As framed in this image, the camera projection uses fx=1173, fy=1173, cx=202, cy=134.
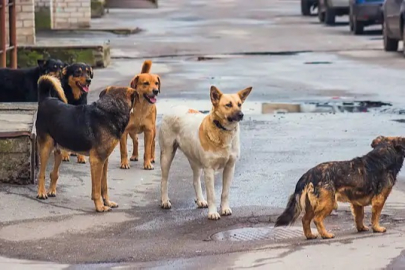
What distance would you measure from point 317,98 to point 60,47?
637 centimetres

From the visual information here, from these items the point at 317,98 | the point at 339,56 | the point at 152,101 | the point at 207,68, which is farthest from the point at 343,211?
the point at 339,56

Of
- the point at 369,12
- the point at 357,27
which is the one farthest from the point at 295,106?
the point at 357,27

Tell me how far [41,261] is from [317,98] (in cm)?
967

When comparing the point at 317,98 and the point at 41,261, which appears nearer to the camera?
the point at 41,261

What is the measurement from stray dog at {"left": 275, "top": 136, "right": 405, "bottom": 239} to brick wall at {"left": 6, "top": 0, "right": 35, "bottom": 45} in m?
15.9

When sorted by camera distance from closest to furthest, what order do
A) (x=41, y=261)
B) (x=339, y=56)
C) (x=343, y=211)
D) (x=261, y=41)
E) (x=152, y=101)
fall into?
(x=41, y=261)
(x=343, y=211)
(x=152, y=101)
(x=339, y=56)
(x=261, y=41)

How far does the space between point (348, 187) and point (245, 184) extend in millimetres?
2611

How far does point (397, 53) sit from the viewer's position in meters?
24.5

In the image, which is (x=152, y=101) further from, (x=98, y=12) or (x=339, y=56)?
(x=98, y=12)

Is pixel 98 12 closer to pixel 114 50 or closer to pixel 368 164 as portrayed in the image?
pixel 114 50

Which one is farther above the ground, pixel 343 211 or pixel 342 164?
pixel 342 164

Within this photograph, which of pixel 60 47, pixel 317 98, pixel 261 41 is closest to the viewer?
pixel 317 98

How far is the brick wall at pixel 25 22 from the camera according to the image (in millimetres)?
23609

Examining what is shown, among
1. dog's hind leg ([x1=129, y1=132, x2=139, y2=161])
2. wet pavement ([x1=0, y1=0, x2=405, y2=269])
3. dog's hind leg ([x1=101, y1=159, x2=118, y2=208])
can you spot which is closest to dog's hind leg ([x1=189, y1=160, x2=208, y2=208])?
wet pavement ([x1=0, y1=0, x2=405, y2=269])
